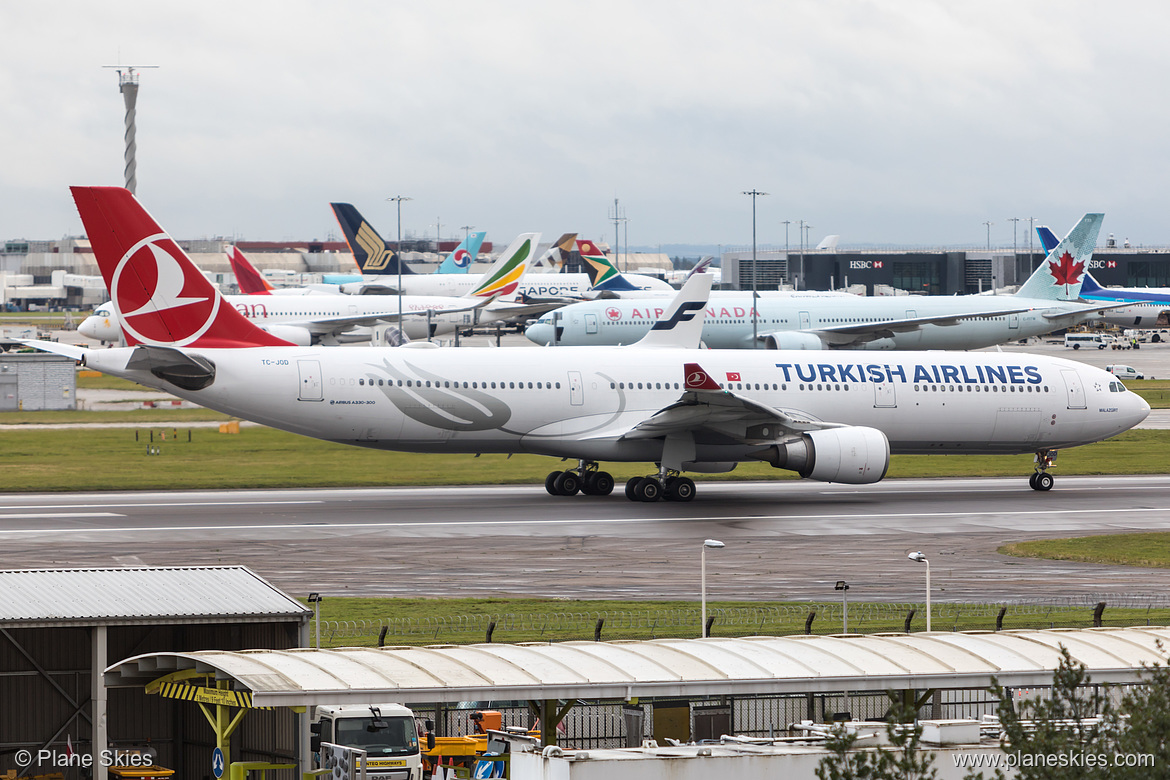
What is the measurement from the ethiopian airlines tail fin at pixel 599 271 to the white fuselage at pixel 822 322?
110ft

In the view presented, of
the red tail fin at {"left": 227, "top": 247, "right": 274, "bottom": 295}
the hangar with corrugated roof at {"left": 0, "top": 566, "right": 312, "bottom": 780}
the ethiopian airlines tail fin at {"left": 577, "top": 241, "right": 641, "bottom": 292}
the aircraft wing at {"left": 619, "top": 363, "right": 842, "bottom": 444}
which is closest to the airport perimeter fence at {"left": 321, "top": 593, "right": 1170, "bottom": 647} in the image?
the hangar with corrugated roof at {"left": 0, "top": 566, "right": 312, "bottom": 780}

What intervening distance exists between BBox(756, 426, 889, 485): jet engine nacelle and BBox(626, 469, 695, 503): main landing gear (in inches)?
114

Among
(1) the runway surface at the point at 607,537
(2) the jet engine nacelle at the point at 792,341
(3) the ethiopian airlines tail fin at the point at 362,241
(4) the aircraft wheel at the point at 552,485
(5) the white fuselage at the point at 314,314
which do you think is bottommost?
(1) the runway surface at the point at 607,537

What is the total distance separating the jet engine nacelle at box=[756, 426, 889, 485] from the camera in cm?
3644

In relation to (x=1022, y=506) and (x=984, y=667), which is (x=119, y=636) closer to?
(x=984, y=667)

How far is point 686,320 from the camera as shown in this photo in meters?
50.8

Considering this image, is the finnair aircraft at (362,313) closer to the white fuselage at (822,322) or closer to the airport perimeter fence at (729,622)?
the white fuselage at (822,322)

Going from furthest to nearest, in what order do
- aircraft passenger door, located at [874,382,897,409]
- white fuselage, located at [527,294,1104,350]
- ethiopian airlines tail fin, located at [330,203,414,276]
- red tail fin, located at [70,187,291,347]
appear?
ethiopian airlines tail fin, located at [330,203,414,276] < white fuselage, located at [527,294,1104,350] < aircraft passenger door, located at [874,382,897,409] < red tail fin, located at [70,187,291,347]

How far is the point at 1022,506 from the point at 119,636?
27.4 meters

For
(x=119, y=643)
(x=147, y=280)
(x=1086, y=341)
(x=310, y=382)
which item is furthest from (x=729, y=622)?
(x=1086, y=341)

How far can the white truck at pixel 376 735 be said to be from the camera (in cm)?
1420

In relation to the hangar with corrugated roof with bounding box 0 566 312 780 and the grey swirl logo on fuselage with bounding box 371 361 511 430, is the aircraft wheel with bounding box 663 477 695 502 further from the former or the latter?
the hangar with corrugated roof with bounding box 0 566 312 780

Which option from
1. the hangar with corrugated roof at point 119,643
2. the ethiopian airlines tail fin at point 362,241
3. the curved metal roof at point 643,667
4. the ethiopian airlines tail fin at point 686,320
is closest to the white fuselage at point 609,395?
the ethiopian airlines tail fin at point 686,320

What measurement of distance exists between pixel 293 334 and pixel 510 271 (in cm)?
2720
